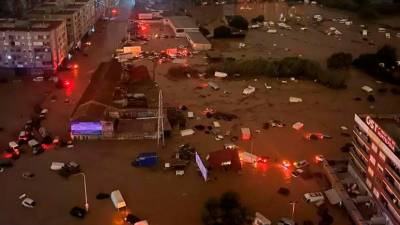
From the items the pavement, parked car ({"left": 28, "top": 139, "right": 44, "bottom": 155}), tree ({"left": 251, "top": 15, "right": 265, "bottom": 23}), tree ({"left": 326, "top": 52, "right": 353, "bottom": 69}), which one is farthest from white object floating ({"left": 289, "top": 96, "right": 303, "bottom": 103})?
tree ({"left": 251, "top": 15, "right": 265, "bottom": 23})

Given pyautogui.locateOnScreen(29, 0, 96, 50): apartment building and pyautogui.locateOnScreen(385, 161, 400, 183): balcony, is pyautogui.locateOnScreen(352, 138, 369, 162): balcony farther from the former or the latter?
pyautogui.locateOnScreen(29, 0, 96, 50): apartment building

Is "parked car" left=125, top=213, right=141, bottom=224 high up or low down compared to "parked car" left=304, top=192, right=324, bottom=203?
down

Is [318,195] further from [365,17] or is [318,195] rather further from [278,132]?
[365,17]

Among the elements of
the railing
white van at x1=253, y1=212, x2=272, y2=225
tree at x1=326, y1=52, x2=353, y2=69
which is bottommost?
white van at x1=253, y1=212, x2=272, y2=225

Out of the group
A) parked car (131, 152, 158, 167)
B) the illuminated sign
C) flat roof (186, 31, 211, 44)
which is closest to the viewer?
the illuminated sign

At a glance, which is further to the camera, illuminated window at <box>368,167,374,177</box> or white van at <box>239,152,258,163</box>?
white van at <box>239,152,258,163</box>

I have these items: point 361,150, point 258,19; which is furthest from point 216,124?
point 258,19

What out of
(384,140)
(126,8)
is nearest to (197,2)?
(126,8)
